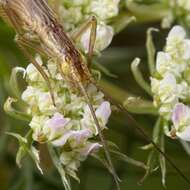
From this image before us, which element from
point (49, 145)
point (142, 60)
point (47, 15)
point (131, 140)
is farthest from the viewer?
point (142, 60)

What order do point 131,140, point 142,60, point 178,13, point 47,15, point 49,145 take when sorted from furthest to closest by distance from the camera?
1. point 142,60
2. point 131,140
3. point 178,13
4. point 47,15
5. point 49,145

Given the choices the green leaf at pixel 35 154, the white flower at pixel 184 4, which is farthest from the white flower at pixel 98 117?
the white flower at pixel 184 4

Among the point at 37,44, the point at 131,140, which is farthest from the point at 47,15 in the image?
the point at 131,140

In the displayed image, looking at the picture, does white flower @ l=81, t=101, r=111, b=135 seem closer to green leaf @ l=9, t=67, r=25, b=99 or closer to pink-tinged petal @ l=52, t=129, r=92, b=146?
pink-tinged petal @ l=52, t=129, r=92, b=146

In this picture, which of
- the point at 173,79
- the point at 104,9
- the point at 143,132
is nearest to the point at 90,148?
the point at 143,132

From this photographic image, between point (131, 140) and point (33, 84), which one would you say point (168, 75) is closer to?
point (33, 84)

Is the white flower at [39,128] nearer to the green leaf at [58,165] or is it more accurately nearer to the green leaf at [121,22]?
the green leaf at [58,165]

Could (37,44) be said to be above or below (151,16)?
above

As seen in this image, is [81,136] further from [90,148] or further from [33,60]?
[33,60]
